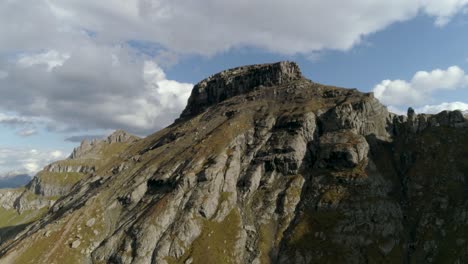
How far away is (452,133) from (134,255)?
15764 centimetres

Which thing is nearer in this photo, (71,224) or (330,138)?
(71,224)

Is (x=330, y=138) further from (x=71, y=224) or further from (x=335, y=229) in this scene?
(x=71, y=224)

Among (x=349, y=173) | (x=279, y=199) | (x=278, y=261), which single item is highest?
(x=349, y=173)

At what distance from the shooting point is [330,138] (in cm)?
19825

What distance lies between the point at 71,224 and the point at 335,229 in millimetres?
118544

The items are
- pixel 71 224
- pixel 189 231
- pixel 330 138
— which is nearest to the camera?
pixel 189 231

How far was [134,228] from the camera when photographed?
170 meters

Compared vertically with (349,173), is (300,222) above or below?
below

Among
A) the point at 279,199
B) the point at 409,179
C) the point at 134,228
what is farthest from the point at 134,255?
the point at 409,179

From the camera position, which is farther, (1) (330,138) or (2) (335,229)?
(1) (330,138)

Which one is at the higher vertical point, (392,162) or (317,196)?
(392,162)

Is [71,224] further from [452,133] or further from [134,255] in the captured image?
[452,133]

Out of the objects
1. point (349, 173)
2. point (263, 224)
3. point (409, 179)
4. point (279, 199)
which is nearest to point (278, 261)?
point (263, 224)

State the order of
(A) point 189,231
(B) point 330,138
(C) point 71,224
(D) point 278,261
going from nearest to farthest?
(D) point 278,261, (A) point 189,231, (C) point 71,224, (B) point 330,138
